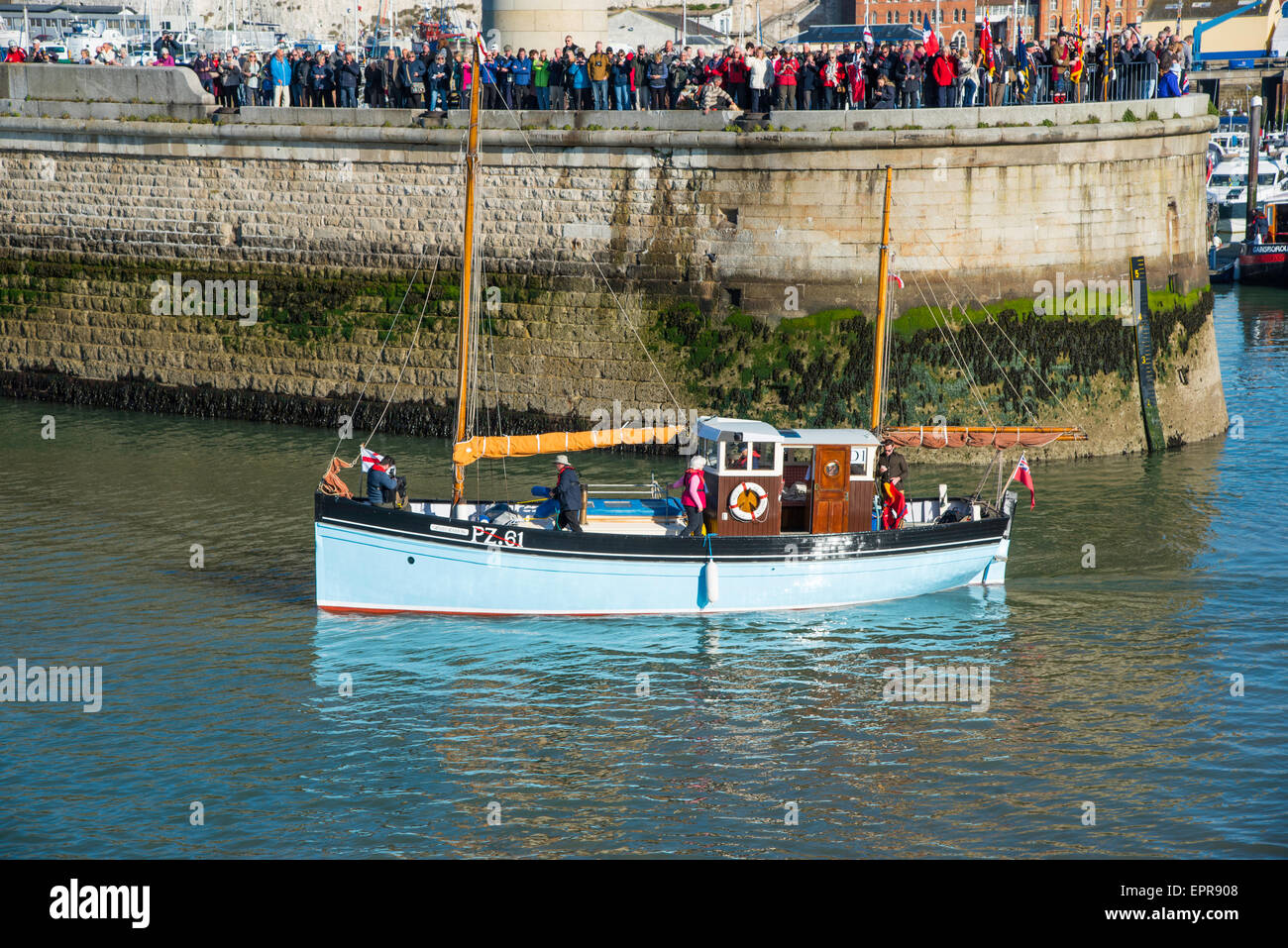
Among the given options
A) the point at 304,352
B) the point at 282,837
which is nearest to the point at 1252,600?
the point at 282,837

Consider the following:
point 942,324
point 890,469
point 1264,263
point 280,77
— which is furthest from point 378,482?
point 1264,263

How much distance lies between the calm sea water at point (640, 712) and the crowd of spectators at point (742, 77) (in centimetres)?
866

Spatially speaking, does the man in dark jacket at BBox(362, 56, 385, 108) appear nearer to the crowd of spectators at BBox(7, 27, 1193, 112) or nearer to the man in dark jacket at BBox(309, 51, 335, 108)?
the crowd of spectators at BBox(7, 27, 1193, 112)

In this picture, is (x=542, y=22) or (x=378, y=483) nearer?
(x=378, y=483)

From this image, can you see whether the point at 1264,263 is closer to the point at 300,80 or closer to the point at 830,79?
the point at 830,79

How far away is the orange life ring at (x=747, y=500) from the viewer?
20.0 m

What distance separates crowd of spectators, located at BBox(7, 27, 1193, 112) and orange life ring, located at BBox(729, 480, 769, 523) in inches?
415

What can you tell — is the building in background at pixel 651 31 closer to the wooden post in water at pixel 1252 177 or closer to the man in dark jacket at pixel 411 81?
Result: the wooden post in water at pixel 1252 177

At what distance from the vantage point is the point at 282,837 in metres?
14.1

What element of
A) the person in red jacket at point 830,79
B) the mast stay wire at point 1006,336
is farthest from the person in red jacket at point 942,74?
the mast stay wire at point 1006,336

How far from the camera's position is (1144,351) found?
2834 centimetres

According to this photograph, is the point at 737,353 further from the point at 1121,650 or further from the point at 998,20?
the point at 998,20

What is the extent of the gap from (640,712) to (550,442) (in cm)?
510
